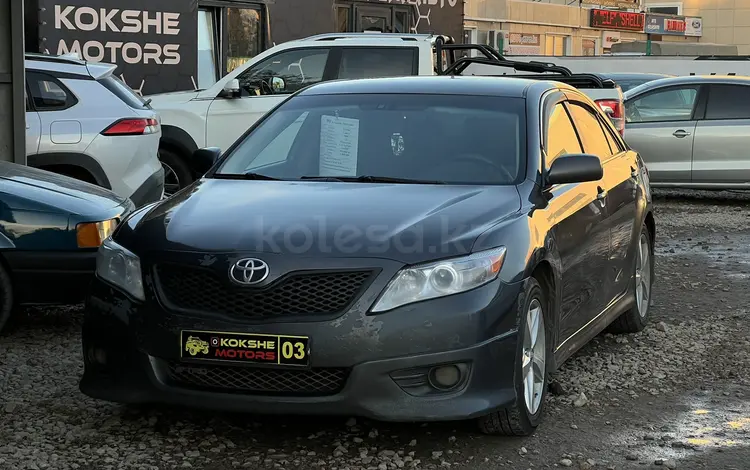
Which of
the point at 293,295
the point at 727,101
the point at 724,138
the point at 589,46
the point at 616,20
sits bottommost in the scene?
the point at 724,138

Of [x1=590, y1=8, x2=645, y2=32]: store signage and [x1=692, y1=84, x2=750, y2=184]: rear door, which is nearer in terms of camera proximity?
[x1=692, y1=84, x2=750, y2=184]: rear door

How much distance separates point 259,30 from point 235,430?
47.6ft

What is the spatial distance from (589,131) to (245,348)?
2918 mm

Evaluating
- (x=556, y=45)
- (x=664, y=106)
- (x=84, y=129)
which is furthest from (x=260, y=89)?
(x=556, y=45)

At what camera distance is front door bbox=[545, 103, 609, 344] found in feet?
18.7

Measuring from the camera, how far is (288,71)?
13.8m

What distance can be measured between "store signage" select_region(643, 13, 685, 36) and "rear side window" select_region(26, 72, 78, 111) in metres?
45.3

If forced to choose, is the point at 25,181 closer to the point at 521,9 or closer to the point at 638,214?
the point at 638,214

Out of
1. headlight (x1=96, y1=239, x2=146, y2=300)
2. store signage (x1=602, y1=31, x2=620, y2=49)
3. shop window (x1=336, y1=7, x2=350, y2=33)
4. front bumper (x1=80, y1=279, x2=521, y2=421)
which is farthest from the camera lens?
store signage (x1=602, y1=31, x2=620, y2=49)

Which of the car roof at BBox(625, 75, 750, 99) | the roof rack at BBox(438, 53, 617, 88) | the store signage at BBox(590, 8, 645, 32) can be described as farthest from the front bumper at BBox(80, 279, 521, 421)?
the store signage at BBox(590, 8, 645, 32)

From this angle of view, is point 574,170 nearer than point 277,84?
Yes

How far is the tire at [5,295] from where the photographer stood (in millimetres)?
6949

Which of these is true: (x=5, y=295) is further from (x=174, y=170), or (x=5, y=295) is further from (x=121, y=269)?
(x=174, y=170)

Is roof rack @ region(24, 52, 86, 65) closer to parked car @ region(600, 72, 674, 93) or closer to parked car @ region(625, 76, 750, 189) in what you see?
parked car @ region(625, 76, 750, 189)
